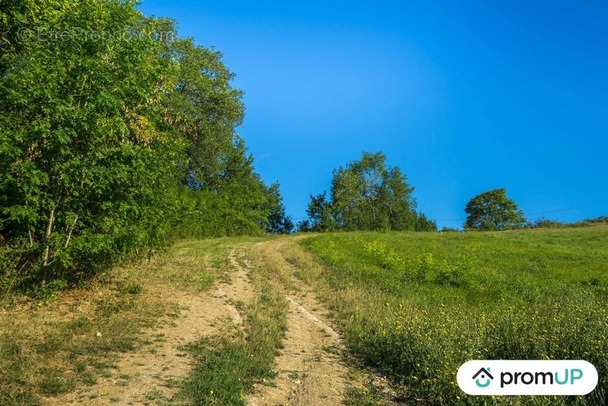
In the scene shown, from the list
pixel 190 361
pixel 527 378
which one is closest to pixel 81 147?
pixel 190 361

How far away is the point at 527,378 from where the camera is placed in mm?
6297

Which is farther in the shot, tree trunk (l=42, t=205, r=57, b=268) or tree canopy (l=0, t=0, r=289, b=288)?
tree trunk (l=42, t=205, r=57, b=268)

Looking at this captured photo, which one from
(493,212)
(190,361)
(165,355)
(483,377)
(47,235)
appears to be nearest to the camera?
(483,377)

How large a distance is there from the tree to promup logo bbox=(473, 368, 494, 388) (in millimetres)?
91501

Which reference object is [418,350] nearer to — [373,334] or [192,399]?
[373,334]

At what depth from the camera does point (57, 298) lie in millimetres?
11320

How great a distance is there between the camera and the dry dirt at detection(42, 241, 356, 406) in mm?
6855

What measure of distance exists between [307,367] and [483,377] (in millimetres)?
3297

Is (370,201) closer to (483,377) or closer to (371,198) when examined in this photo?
(371,198)

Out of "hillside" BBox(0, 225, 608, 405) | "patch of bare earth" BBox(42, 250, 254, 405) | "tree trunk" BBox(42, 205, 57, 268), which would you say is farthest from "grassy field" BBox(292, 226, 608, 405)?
"tree trunk" BBox(42, 205, 57, 268)

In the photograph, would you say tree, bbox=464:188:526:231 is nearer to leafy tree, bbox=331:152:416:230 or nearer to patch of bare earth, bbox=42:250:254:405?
leafy tree, bbox=331:152:416:230

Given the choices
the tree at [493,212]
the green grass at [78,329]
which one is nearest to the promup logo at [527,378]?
the green grass at [78,329]

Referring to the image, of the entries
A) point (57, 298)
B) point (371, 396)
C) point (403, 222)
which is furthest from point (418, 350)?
point (403, 222)

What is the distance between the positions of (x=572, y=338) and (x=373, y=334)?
3.89 metres
